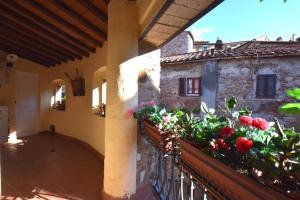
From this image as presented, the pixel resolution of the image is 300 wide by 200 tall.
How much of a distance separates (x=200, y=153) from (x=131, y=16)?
197 centimetres

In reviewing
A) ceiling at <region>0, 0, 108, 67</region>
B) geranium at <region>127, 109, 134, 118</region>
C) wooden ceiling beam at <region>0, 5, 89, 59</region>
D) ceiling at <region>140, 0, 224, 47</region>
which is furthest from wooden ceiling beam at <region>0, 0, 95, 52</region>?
geranium at <region>127, 109, 134, 118</region>

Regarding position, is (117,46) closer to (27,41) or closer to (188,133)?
(188,133)

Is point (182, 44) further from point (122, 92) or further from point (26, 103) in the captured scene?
point (122, 92)

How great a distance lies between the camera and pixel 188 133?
4.65 ft

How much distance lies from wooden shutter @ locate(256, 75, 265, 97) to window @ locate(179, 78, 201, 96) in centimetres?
188

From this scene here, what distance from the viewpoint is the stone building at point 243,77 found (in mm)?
6271

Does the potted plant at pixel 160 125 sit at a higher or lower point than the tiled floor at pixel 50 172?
higher

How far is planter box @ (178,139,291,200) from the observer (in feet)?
2.43

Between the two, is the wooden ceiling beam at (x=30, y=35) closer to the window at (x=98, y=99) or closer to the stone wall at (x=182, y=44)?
the window at (x=98, y=99)

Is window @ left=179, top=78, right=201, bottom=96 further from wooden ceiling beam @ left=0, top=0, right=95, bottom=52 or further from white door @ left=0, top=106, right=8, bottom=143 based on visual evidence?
white door @ left=0, top=106, right=8, bottom=143

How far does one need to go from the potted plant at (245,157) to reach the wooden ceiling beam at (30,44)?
15.8 ft

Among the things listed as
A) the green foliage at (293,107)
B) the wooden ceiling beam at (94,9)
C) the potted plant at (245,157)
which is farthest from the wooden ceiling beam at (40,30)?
the green foliage at (293,107)

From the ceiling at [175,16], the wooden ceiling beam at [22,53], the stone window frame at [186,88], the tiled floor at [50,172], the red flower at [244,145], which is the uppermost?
the wooden ceiling beam at [22,53]

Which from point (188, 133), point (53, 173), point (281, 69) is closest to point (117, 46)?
point (188, 133)
